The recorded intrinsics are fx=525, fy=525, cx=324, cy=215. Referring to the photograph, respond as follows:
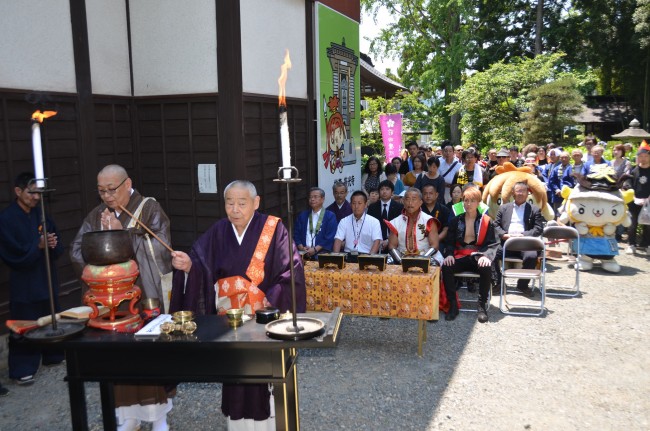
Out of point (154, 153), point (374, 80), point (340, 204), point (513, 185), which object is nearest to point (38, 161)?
point (154, 153)

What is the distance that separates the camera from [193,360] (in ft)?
10.0

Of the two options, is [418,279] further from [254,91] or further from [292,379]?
[254,91]

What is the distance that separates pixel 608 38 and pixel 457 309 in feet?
101

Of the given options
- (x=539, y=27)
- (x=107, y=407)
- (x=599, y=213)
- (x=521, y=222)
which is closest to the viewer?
(x=107, y=407)

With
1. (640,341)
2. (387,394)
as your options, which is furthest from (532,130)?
(387,394)

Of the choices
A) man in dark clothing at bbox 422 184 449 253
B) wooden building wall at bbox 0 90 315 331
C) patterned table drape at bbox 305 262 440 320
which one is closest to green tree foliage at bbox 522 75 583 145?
man in dark clothing at bbox 422 184 449 253

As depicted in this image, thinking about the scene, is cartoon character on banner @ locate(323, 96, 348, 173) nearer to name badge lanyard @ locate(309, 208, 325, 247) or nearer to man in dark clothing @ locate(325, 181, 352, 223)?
man in dark clothing @ locate(325, 181, 352, 223)

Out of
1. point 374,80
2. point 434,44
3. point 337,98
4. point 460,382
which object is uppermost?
point 434,44

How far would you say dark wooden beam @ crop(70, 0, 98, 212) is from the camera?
20.4 feet

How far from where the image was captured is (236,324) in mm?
3033

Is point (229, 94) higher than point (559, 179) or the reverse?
→ higher

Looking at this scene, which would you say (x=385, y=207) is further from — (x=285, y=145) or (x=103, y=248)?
(x=285, y=145)

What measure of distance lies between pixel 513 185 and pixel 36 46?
22.2 feet

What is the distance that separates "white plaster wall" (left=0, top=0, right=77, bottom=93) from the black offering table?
12.3 ft
